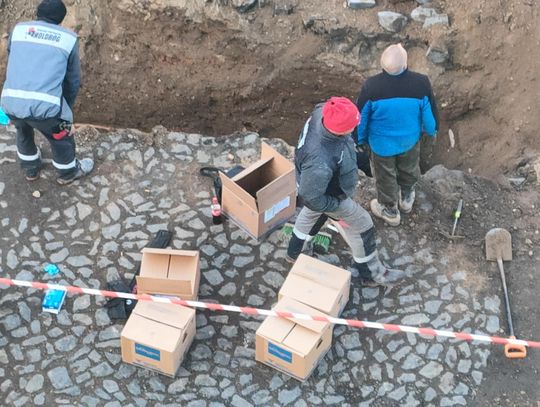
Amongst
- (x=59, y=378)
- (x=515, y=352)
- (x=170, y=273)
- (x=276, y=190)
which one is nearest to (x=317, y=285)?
(x=276, y=190)

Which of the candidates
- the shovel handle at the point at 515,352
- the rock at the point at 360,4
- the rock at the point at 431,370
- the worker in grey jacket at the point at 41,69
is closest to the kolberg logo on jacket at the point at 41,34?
the worker in grey jacket at the point at 41,69

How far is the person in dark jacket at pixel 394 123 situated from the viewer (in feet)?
23.0

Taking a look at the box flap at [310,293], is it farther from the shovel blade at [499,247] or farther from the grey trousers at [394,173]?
the shovel blade at [499,247]

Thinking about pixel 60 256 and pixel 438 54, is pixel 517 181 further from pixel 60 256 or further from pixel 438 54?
pixel 60 256

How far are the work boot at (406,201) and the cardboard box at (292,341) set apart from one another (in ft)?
7.25

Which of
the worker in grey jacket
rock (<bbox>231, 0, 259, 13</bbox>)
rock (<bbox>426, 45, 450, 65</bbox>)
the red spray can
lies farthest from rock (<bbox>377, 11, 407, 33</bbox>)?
the worker in grey jacket

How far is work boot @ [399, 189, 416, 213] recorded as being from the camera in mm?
8266

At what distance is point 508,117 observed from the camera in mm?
9805

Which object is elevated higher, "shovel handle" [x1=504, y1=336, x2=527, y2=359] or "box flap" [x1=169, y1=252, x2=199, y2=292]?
"shovel handle" [x1=504, y1=336, x2=527, y2=359]

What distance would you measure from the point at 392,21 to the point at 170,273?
5370mm

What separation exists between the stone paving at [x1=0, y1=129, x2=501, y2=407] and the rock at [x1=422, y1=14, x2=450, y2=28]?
10.0ft

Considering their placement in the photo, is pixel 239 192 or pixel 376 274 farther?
pixel 239 192

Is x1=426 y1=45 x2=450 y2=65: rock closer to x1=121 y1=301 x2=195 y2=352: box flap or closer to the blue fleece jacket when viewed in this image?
the blue fleece jacket

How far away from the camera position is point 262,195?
750 centimetres
